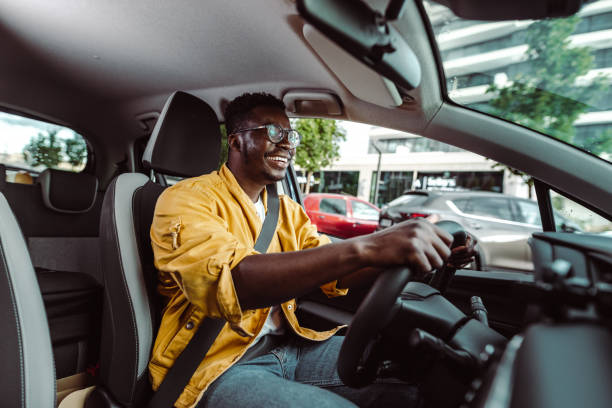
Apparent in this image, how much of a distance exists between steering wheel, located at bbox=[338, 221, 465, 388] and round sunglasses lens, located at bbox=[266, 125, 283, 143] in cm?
93

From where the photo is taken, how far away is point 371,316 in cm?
84

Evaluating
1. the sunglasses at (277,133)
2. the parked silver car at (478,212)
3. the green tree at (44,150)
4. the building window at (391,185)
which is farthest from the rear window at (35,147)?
the building window at (391,185)

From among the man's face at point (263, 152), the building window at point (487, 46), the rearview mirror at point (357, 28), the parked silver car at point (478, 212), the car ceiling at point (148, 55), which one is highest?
the car ceiling at point (148, 55)

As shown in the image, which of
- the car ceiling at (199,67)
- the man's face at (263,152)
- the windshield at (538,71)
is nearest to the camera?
the windshield at (538,71)

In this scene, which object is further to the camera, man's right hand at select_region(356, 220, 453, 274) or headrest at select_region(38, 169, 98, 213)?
headrest at select_region(38, 169, 98, 213)

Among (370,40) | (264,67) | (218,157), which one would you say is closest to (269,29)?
(264,67)

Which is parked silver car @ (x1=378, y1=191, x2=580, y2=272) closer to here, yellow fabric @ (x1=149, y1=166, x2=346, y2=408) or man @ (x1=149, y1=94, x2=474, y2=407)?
man @ (x1=149, y1=94, x2=474, y2=407)

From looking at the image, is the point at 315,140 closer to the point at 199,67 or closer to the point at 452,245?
the point at 199,67

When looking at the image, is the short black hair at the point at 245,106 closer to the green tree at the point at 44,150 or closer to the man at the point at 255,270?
the man at the point at 255,270

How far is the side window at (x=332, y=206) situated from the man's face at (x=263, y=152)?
220 inches

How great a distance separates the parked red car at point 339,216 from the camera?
7.20 metres

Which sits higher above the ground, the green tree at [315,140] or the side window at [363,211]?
the green tree at [315,140]

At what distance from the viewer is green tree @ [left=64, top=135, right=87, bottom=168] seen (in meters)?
2.78

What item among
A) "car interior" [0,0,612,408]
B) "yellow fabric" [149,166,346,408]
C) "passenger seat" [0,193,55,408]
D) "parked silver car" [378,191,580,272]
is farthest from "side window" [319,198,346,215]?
"passenger seat" [0,193,55,408]
